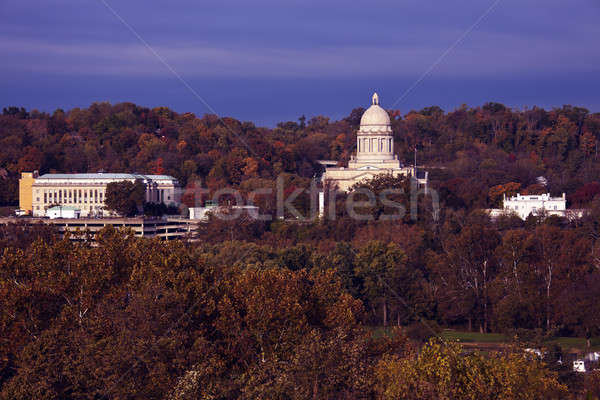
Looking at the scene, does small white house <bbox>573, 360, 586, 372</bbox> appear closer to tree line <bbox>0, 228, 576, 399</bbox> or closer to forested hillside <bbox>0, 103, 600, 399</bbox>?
forested hillside <bbox>0, 103, 600, 399</bbox>

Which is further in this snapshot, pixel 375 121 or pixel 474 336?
pixel 375 121

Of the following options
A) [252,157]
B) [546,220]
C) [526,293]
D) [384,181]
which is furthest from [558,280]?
[252,157]

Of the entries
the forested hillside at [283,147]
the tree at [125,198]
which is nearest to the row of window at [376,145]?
the forested hillside at [283,147]

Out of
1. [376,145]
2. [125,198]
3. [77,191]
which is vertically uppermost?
[376,145]

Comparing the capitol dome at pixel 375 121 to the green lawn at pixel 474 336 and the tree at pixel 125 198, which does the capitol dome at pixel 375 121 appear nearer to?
the tree at pixel 125 198

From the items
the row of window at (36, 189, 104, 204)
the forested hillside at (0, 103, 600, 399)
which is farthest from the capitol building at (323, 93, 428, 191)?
the row of window at (36, 189, 104, 204)

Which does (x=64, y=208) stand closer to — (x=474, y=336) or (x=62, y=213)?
(x=62, y=213)

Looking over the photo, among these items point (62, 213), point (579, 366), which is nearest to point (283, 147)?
point (62, 213)

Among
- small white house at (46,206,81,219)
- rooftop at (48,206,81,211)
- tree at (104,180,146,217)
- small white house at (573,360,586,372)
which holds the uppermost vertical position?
tree at (104,180,146,217)
